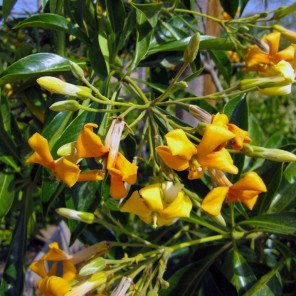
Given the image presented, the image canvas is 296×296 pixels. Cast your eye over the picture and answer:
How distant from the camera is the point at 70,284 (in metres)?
0.99

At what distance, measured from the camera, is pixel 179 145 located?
75 centimetres

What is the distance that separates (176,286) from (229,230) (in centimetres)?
21

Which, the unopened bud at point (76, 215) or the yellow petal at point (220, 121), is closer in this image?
the yellow petal at point (220, 121)

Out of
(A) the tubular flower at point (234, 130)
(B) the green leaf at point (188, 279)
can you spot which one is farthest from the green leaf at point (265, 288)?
(A) the tubular flower at point (234, 130)

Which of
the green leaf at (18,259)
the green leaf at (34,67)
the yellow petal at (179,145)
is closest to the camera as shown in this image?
the yellow petal at (179,145)

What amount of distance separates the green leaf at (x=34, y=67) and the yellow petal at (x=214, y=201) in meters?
0.45

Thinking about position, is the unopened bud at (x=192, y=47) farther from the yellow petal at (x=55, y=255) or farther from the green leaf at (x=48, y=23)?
the yellow petal at (x=55, y=255)

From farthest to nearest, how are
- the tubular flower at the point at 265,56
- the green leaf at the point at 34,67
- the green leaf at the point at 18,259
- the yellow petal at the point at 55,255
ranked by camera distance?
the green leaf at the point at 18,259
the tubular flower at the point at 265,56
the yellow petal at the point at 55,255
the green leaf at the point at 34,67

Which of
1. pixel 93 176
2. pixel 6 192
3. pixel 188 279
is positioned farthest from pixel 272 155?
pixel 6 192

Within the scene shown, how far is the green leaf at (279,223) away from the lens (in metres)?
0.99

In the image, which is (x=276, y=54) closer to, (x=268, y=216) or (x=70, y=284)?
(x=268, y=216)

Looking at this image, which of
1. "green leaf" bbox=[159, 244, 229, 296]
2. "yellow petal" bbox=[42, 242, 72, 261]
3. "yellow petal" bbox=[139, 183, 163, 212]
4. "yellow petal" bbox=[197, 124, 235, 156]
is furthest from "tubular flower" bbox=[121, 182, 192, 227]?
"green leaf" bbox=[159, 244, 229, 296]

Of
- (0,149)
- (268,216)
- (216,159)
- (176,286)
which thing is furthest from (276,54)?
(0,149)

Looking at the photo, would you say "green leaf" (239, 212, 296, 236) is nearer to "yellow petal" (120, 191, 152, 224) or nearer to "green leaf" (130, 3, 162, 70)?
"yellow petal" (120, 191, 152, 224)
